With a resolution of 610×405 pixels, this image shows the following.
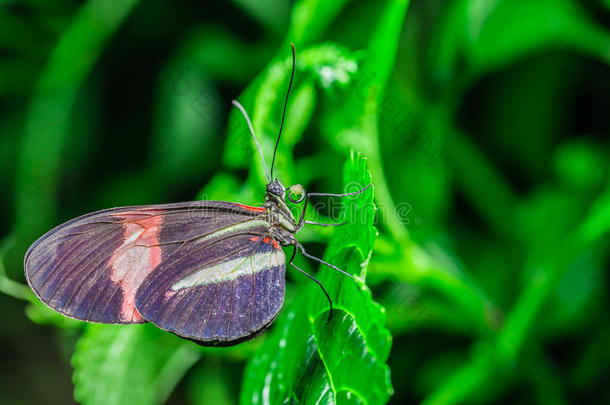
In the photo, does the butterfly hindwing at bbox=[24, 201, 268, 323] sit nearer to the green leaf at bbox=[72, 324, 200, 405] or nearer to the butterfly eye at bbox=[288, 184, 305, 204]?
the butterfly eye at bbox=[288, 184, 305, 204]

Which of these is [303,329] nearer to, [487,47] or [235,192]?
[235,192]

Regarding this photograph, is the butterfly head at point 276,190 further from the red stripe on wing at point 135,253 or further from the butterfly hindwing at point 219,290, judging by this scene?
the red stripe on wing at point 135,253

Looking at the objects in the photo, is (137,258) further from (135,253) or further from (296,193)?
(296,193)

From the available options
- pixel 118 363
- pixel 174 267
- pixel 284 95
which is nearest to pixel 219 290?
pixel 174 267

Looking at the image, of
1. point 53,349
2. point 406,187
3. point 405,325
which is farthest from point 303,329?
point 53,349

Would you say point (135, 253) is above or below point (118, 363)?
above

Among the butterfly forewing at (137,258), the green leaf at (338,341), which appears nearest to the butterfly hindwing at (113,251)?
the butterfly forewing at (137,258)

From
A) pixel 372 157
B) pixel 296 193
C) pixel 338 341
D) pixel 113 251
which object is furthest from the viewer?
pixel 372 157
